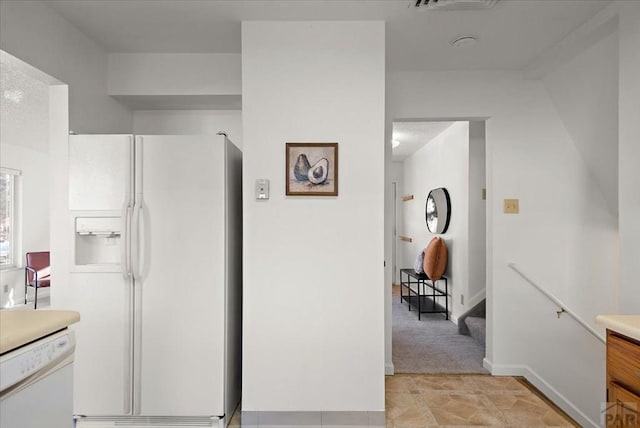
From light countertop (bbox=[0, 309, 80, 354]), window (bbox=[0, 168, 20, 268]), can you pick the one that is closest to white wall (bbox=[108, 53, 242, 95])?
light countertop (bbox=[0, 309, 80, 354])

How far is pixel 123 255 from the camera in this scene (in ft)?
6.48

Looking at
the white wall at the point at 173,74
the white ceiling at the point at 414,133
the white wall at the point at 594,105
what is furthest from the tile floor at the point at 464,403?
the white ceiling at the point at 414,133

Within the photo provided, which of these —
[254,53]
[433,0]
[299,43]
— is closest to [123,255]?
[254,53]

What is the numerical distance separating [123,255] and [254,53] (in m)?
1.44

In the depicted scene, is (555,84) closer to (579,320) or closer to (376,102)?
(376,102)

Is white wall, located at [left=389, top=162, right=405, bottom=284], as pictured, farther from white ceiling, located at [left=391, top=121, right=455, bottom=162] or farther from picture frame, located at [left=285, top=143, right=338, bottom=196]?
picture frame, located at [left=285, top=143, right=338, bottom=196]

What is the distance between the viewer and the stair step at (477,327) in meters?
3.34

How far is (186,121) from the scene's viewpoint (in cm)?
290

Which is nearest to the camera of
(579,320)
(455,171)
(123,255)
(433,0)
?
(433,0)

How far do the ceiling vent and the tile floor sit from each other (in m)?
2.46

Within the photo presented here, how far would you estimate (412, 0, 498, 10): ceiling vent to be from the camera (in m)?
1.82

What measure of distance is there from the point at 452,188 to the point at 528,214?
149 centimetres

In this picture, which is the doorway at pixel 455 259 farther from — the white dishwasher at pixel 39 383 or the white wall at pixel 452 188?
the white dishwasher at pixel 39 383

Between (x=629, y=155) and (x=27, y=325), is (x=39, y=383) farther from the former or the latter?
(x=629, y=155)
